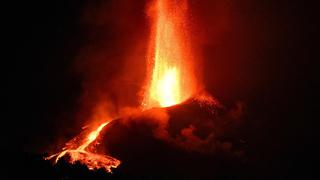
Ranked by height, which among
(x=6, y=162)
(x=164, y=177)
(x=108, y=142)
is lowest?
(x=6, y=162)

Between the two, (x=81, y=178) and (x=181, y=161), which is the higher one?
(x=181, y=161)

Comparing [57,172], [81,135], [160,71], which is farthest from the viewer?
[160,71]

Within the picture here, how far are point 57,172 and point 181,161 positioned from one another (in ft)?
42.2

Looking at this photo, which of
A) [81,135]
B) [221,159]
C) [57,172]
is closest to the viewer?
[57,172]

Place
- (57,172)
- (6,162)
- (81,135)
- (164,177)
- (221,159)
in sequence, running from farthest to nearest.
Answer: (81,135), (221,159), (164,177), (57,172), (6,162)

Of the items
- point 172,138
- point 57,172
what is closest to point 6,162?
point 57,172

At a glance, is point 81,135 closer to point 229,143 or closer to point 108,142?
point 108,142

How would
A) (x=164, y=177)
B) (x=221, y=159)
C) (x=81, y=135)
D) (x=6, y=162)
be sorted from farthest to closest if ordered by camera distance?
(x=81, y=135) < (x=221, y=159) < (x=164, y=177) < (x=6, y=162)

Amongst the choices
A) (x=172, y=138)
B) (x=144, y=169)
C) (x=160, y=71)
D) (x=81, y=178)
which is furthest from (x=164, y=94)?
(x=81, y=178)

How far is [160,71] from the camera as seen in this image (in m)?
46.0

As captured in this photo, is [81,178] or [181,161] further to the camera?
[181,161]

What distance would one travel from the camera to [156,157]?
123 feet

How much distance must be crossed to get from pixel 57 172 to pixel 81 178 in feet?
3.85

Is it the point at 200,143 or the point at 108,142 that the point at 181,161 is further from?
the point at 108,142
